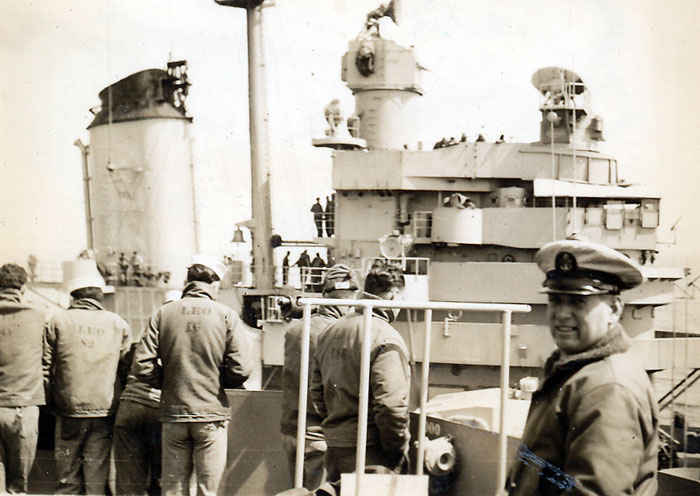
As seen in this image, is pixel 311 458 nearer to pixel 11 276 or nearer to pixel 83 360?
pixel 83 360

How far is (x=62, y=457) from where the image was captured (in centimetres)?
555

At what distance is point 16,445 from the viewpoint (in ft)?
18.3

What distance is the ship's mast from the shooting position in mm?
21344

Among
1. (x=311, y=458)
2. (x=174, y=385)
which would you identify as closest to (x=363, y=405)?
(x=174, y=385)

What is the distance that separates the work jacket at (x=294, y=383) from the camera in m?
5.62

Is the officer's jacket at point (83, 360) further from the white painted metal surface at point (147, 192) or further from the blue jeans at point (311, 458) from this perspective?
the white painted metal surface at point (147, 192)

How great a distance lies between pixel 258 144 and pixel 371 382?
1775 cm

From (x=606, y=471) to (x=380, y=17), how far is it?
18.4 metres

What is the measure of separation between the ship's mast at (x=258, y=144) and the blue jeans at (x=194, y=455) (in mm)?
15870

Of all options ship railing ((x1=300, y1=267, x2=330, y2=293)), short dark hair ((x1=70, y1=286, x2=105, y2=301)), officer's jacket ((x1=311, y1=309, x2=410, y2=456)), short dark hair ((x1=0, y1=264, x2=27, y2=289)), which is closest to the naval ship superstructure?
ship railing ((x1=300, y1=267, x2=330, y2=293))

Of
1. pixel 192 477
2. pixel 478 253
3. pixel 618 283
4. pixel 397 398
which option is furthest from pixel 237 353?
pixel 478 253

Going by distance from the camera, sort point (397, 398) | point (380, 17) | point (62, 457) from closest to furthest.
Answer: point (397, 398), point (62, 457), point (380, 17)

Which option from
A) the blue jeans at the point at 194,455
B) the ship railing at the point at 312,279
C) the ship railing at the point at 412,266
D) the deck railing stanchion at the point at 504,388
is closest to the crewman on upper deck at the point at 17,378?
the blue jeans at the point at 194,455

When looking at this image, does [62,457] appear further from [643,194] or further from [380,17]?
[380,17]
